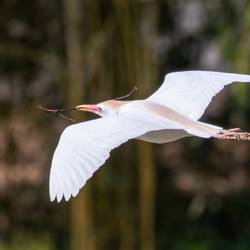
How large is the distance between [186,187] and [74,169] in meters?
2.43

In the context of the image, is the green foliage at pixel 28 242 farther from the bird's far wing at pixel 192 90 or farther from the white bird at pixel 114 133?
the white bird at pixel 114 133

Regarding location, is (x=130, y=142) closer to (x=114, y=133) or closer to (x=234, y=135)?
(x=234, y=135)

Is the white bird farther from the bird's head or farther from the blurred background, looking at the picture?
the blurred background

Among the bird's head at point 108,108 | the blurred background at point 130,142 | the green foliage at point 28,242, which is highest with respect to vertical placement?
the bird's head at point 108,108

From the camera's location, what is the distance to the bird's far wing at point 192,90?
4.88ft

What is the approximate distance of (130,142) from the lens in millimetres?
3268

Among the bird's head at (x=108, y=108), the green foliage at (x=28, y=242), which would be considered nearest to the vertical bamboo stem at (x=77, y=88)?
the green foliage at (x=28, y=242)

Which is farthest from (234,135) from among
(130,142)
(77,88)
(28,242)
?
Result: (28,242)

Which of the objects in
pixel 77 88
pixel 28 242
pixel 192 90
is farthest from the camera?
pixel 28 242

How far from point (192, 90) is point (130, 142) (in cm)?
171

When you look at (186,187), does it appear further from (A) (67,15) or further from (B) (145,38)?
(A) (67,15)

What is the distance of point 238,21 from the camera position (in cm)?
317

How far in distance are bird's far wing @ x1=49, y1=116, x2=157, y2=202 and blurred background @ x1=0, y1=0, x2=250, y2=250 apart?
1464mm

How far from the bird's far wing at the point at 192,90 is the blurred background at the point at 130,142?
1.20 metres
